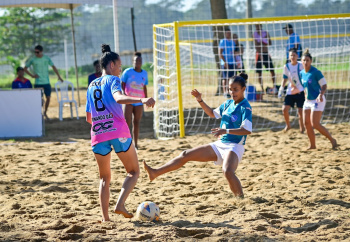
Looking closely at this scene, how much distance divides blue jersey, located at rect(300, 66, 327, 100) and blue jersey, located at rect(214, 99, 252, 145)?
9.78 ft

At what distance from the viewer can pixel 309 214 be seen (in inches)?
202

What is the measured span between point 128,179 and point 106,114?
0.64 m

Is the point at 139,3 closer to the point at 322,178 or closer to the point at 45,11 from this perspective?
the point at 45,11

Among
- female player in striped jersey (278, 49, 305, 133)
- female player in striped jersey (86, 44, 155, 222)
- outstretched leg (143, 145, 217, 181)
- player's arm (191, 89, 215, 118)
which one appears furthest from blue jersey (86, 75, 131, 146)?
female player in striped jersey (278, 49, 305, 133)

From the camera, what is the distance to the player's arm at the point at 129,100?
446 cm

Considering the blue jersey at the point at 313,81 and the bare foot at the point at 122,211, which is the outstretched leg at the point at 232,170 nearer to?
the bare foot at the point at 122,211

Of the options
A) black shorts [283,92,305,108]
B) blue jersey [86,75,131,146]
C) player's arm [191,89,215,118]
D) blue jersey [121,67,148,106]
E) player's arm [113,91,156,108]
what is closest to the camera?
player's arm [113,91,156,108]

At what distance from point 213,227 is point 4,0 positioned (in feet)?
32.3

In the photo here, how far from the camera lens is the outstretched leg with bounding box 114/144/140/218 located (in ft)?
15.9

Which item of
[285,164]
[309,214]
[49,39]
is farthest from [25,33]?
[309,214]

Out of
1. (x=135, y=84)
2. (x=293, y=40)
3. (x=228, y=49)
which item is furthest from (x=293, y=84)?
(x=228, y=49)

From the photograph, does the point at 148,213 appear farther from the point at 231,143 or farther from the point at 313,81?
the point at 313,81

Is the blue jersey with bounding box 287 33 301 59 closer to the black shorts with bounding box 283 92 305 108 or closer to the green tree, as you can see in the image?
the black shorts with bounding box 283 92 305 108

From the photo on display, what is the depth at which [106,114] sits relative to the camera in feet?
15.8
